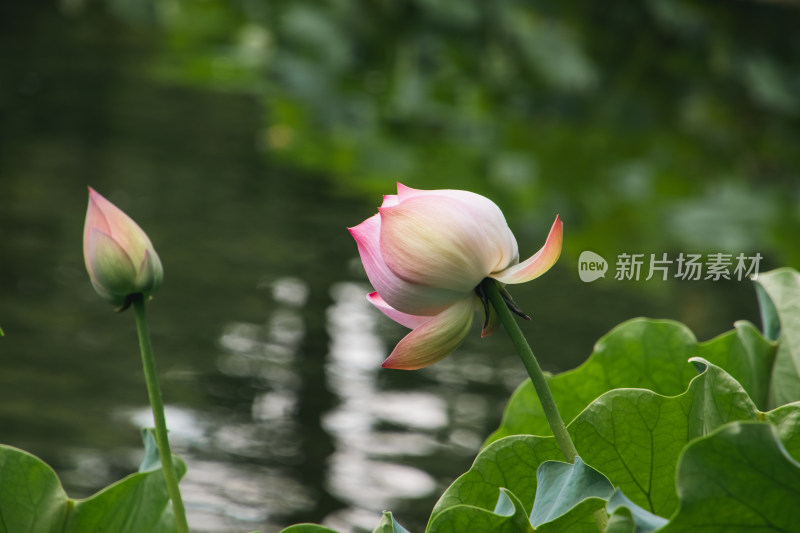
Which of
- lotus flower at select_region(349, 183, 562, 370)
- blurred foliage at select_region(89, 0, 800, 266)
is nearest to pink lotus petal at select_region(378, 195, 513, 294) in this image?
lotus flower at select_region(349, 183, 562, 370)

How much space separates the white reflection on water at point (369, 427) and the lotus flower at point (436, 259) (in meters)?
0.92

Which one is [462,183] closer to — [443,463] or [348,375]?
[348,375]

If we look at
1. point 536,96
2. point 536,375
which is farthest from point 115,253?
point 536,96

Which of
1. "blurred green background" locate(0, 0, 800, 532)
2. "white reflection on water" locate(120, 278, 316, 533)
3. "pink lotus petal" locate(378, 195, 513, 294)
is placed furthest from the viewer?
"blurred green background" locate(0, 0, 800, 532)

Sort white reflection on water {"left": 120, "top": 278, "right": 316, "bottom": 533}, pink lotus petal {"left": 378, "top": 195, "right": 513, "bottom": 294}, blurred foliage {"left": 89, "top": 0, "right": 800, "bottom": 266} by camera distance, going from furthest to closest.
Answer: blurred foliage {"left": 89, "top": 0, "right": 800, "bottom": 266}, white reflection on water {"left": 120, "top": 278, "right": 316, "bottom": 533}, pink lotus petal {"left": 378, "top": 195, "right": 513, "bottom": 294}

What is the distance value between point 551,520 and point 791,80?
4831 mm

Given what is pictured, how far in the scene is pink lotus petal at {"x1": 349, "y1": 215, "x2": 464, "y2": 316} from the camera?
37 centimetres

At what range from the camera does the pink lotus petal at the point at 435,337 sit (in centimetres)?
38

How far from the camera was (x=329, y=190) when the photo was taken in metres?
2.88

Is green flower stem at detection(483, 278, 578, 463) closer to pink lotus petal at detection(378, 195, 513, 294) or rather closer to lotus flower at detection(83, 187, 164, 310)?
pink lotus petal at detection(378, 195, 513, 294)

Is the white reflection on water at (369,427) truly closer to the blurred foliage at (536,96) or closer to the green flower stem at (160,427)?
the green flower stem at (160,427)

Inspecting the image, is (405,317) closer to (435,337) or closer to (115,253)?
(435,337)

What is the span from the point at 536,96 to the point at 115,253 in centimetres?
443

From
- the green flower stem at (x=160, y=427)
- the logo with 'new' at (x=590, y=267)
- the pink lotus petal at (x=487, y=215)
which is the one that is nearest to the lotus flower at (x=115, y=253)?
the green flower stem at (x=160, y=427)
